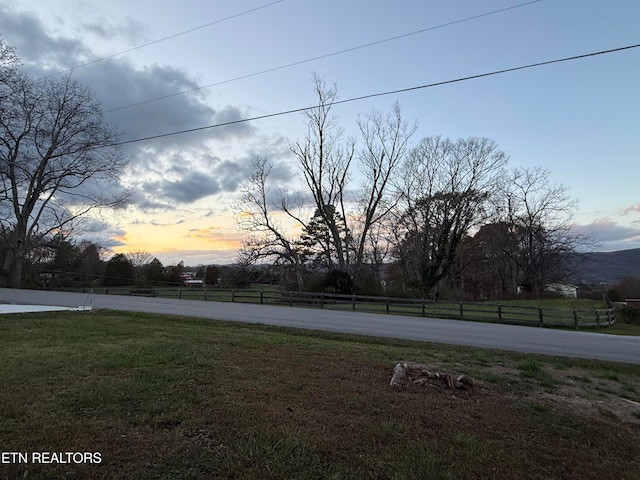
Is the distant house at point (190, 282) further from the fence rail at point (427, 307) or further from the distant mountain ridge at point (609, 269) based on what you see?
the distant mountain ridge at point (609, 269)

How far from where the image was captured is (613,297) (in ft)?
151

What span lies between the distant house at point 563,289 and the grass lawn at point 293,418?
4690cm

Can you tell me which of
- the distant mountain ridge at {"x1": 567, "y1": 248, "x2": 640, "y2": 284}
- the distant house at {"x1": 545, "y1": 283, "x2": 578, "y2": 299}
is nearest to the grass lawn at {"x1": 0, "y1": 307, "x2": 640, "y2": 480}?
the distant mountain ridge at {"x1": 567, "y1": 248, "x2": 640, "y2": 284}

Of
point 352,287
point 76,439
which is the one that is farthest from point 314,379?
point 352,287

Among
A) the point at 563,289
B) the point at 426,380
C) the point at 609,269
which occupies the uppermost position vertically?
the point at 609,269

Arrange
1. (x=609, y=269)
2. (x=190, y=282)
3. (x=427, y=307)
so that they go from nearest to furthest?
(x=427, y=307)
(x=190, y=282)
(x=609, y=269)

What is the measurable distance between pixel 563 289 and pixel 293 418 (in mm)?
57019

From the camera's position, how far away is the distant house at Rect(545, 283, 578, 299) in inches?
1886

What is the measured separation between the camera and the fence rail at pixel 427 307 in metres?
18.9

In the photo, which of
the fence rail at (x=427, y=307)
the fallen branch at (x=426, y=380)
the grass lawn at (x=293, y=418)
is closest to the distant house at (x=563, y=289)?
the fence rail at (x=427, y=307)

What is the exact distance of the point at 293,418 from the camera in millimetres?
3932

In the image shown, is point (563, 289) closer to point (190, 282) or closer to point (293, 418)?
point (190, 282)

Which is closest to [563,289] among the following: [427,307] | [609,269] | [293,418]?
[609,269]

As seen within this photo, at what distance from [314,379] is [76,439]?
2920 millimetres
